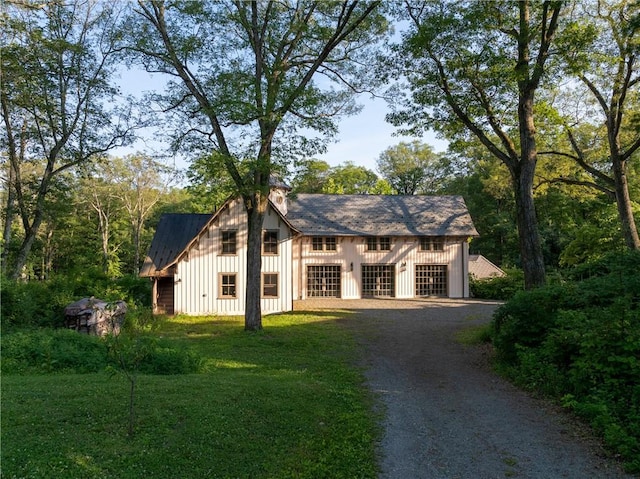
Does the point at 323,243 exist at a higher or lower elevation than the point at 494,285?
higher

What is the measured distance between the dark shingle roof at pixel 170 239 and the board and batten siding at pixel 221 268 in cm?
92

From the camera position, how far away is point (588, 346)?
7.07 m

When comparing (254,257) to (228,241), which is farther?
(228,241)

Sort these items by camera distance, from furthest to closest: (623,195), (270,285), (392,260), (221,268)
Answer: (392,260), (270,285), (221,268), (623,195)

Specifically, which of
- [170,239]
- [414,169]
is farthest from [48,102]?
[414,169]

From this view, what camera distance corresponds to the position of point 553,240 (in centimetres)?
3325

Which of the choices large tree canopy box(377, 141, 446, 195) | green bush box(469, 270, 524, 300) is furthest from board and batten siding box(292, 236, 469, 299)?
large tree canopy box(377, 141, 446, 195)

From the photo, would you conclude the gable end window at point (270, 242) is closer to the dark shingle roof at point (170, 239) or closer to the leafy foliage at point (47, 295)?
the dark shingle roof at point (170, 239)

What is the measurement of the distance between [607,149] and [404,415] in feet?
68.0

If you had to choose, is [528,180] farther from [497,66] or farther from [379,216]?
[379,216]

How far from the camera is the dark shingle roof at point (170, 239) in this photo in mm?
21844

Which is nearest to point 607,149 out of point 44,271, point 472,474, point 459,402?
point 459,402

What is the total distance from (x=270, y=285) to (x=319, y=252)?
634cm

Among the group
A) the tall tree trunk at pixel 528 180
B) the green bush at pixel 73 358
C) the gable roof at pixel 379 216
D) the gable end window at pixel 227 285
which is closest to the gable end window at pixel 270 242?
the gable end window at pixel 227 285
